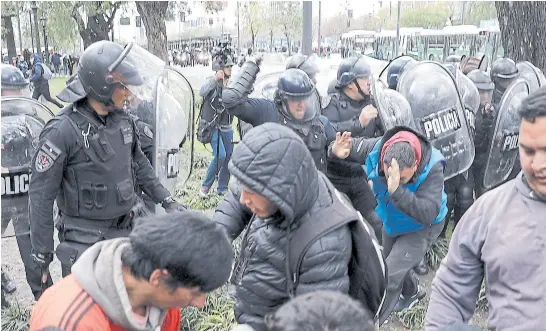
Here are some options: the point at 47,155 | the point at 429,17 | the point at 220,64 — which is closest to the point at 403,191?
the point at 47,155

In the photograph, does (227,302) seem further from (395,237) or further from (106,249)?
(106,249)

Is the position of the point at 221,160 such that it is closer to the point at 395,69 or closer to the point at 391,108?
the point at 395,69

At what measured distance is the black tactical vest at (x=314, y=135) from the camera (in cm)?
386

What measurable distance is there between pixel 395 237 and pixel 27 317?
265 cm

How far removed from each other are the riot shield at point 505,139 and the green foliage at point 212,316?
2.68 m

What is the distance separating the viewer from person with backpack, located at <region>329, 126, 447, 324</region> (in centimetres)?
305

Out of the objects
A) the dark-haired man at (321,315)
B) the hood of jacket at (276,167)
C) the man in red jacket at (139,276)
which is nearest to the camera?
Answer: the dark-haired man at (321,315)

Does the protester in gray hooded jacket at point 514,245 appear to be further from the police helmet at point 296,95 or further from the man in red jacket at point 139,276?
the police helmet at point 296,95

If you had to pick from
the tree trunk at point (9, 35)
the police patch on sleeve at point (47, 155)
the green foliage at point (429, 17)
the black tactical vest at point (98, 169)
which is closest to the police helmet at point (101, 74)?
the black tactical vest at point (98, 169)

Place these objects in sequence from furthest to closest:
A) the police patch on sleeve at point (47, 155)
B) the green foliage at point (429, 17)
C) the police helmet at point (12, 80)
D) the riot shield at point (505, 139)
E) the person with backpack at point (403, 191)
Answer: the green foliage at point (429, 17)
the riot shield at point (505, 139)
the police helmet at point (12, 80)
the person with backpack at point (403, 191)
the police patch on sleeve at point (47, 155)

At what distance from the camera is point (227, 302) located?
3961 mm

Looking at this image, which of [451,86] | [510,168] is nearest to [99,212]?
[451,86]

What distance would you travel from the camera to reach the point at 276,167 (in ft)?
5.99

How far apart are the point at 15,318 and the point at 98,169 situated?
65.0 inches
